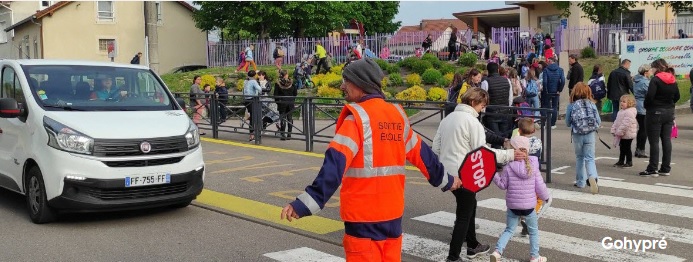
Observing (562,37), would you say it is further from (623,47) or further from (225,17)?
(225,17)

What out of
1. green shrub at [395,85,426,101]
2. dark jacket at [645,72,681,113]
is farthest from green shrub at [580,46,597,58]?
dark jacket at [645,72,681,113]

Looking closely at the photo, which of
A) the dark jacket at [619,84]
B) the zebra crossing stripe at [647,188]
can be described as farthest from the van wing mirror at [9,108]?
the dark jacket at [619,84]

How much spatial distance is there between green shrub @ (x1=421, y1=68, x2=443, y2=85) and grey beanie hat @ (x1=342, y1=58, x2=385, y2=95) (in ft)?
73.5

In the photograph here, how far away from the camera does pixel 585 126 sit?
964cm

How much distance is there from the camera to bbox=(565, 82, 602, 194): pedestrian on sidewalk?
962cm

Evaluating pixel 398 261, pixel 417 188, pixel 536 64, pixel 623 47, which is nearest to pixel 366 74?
pixel 398 261

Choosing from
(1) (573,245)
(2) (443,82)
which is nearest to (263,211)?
(1) (573,245)

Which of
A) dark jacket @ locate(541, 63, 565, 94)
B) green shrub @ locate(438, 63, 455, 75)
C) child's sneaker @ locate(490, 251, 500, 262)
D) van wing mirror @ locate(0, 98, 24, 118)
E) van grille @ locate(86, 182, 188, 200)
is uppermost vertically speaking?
green shrub @ locate(438, 63, 455, 75)

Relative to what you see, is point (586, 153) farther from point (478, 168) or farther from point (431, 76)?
point (431, 76)

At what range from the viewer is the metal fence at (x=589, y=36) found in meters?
31.3

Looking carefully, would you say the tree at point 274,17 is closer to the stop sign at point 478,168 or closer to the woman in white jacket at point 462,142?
the woman in white jacket at point 462,142

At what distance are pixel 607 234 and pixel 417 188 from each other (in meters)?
3.23

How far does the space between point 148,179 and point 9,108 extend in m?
1.79

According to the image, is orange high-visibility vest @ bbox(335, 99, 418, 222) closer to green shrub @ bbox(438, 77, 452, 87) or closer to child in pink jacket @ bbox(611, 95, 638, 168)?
child in pink jacket @ bbox(611, 95, 638, 168)
